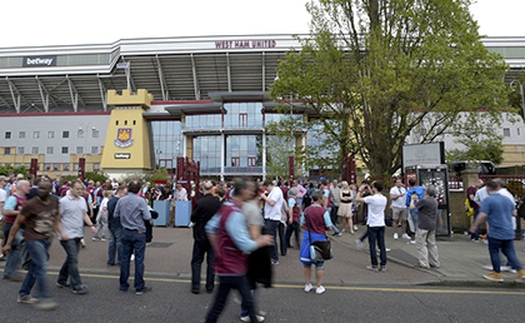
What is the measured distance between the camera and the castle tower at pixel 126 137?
51344 mm

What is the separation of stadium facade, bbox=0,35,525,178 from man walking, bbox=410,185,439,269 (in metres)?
41.6

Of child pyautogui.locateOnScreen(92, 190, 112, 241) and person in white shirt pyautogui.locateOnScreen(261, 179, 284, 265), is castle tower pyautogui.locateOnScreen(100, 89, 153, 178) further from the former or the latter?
person in white shirt pyautogui.locateOnScreen(261, 179, 284, 265)

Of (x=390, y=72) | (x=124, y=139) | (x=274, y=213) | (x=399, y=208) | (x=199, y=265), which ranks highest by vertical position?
(x=124, y=139)

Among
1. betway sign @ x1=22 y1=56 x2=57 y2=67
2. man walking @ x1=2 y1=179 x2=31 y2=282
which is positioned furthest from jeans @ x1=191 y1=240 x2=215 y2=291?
betway sign @ x1=22 y1=56 x2=57 y2=67

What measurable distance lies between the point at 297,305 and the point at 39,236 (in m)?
3.71

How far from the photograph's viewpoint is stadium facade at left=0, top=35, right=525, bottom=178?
4975 cm

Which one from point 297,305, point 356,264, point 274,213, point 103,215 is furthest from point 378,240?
point 103,215

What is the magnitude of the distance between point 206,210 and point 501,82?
1506cm

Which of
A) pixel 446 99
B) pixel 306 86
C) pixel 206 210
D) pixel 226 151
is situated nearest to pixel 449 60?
pixel 446 99

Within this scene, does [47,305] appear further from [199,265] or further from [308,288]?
[308,288]

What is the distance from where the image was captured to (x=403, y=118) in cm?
1491

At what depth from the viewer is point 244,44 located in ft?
168

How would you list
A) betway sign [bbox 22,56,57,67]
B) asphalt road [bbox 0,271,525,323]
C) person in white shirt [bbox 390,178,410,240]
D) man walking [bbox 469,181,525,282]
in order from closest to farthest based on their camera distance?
1. asphalt road [bbox 0,271,525,323]
2. man walking [bbox 469,181,525,282]
3. person in white shirt [bbox 390,178,410,240]
4. betway sign [bbox 22,56,57,67]

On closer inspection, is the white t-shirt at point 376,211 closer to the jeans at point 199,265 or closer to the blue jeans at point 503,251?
the blue jeans at point 503,251
